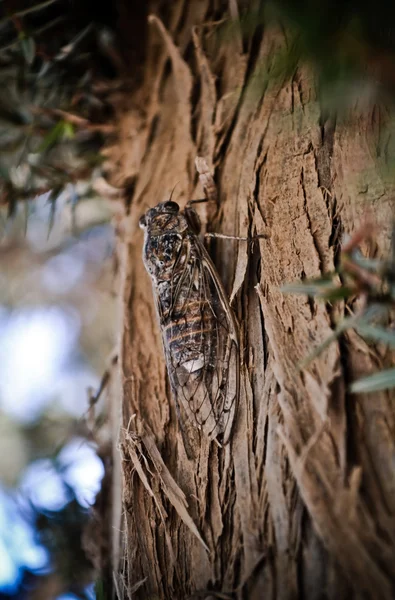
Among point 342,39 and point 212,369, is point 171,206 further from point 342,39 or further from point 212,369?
point 342,39

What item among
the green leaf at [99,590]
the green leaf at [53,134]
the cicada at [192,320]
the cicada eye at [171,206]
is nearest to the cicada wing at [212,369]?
the cicada at [192,320]

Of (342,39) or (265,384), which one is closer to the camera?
(342,39)

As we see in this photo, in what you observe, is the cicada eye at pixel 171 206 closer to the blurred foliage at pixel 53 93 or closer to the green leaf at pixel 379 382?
the blurred foliage at pixel 53 93

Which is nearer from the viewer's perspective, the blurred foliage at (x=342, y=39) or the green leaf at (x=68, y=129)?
the blurred foliage at (x=342, y=39)

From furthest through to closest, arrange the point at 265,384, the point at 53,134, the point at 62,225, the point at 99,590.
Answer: the point at 62,225 → the point at 53,134 → the point at 99,590 → the point at 265,384

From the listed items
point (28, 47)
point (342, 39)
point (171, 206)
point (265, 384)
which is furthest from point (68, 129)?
point (342, 39)

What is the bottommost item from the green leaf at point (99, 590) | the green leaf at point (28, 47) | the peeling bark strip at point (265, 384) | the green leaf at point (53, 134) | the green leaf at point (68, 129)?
the green leaf at point (99, 590)

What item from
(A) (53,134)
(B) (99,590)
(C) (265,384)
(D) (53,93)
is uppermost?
(D) (53,93)
